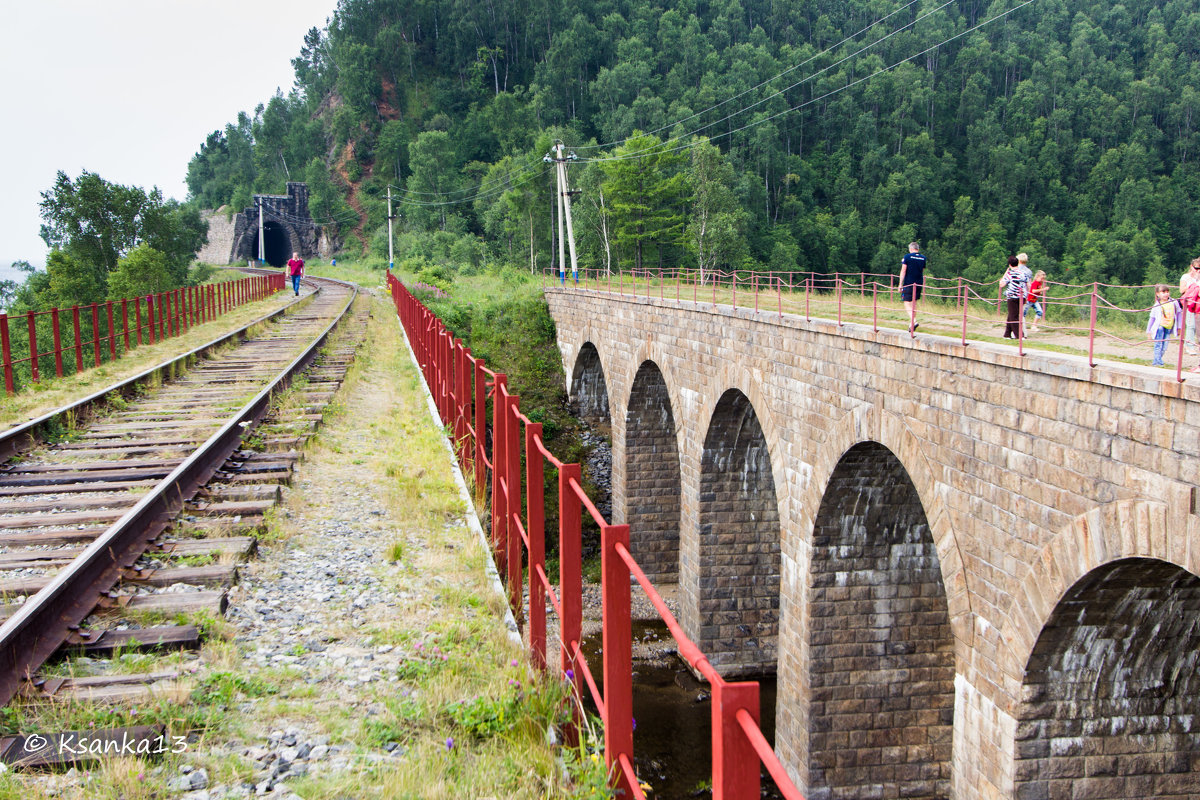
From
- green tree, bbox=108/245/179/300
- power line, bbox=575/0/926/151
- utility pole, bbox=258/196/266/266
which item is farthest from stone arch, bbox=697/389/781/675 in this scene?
utility pole, bbox=258/196/266/266

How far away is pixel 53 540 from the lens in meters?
→ 5.96

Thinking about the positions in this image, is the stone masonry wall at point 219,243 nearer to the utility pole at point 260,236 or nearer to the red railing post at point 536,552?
the utility pole at point 260,236

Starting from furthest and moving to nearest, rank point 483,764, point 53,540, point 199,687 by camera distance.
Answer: point 53,540 → point 199,687 → point 483,764

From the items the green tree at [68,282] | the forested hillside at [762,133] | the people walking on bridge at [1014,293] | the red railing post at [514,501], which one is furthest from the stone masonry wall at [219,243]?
the red railing post at [514,501]

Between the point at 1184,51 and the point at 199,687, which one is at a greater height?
the point at 1184,51

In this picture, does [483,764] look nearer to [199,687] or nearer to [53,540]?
[199,687]

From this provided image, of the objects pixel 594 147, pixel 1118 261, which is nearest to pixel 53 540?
pixel 594 147

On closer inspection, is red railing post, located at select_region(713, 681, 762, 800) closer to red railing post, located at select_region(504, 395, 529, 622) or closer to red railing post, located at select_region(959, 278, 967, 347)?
red railing post, located at select_region(504, 395, 529, 622)

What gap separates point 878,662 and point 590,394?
17733 mm

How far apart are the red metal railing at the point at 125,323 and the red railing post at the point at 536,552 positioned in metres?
9.78

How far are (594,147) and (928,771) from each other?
2367 inches

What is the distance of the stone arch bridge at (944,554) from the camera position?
6.90 metres

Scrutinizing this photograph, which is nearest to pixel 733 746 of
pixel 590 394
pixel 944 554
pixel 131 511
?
pixel 131 511

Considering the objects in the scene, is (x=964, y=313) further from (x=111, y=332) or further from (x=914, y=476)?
(x=111, y=332)
